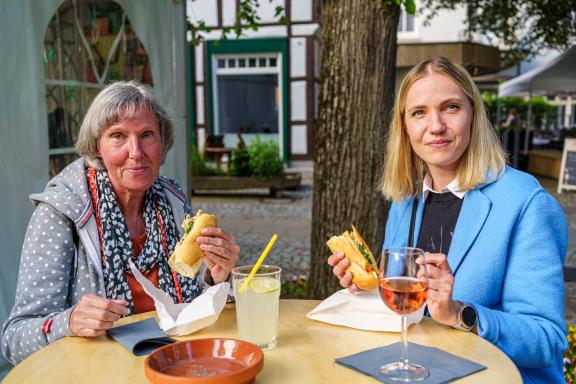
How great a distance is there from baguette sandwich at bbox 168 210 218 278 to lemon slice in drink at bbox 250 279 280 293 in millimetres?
462

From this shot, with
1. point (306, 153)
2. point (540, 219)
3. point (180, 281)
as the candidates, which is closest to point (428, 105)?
point (540, 219)

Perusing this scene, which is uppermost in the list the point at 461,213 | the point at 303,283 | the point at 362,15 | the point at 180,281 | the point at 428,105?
the point at 362,15

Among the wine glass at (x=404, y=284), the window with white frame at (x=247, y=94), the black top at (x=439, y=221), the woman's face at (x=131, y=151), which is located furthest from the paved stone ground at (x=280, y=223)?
the window with white frame at (x=247, y=94)

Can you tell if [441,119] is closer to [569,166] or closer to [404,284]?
[404,284]

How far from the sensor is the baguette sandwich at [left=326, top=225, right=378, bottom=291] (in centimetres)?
178

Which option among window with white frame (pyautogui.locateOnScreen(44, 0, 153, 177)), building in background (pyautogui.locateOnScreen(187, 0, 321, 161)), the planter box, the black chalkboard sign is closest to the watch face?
window with white frame (pyautogui.locateOnScreen(44, 0, 153, 177))

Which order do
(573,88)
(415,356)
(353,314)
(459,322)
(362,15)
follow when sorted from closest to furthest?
1. (415,356)
2. (459,322)
3. (353,314)
4. (362,15)
5. (573,88)

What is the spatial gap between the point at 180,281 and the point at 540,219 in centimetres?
136

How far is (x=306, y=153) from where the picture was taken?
15797 mm

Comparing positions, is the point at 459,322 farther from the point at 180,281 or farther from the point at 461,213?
the point at 180,281

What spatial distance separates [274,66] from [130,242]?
1429 centimetres

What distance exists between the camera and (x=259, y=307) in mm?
1548

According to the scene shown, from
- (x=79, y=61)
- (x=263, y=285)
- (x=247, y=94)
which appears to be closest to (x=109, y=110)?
(x=263, y=285)

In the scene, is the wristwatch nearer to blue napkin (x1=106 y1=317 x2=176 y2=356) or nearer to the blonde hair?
the blonde hair
